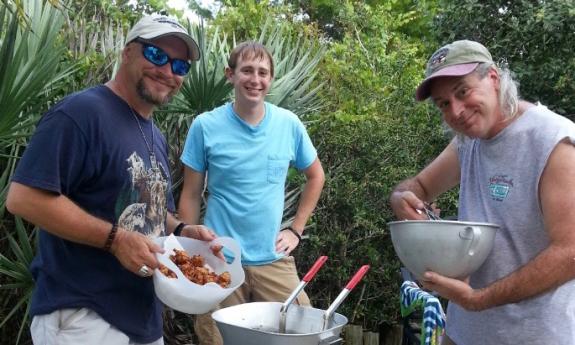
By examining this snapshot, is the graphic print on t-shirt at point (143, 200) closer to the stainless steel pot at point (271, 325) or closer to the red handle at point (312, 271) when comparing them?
the stainless steel pot at point (271, 325)

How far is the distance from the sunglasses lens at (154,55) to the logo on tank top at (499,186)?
3.88 feet

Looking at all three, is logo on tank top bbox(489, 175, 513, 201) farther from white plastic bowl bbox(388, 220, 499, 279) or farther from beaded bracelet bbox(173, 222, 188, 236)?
beaded bracelet bbox(173, 222, 188, 236)

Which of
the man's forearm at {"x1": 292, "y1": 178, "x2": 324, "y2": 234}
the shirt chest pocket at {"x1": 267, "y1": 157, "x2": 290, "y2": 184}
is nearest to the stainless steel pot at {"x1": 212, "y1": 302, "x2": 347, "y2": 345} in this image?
the shirt chest pocket at {"x1": 267, "y1": 157, "x2": 290, "y2": 184}

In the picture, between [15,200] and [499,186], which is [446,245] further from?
[15,200]

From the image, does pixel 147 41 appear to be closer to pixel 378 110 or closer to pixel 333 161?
pixel 333 161

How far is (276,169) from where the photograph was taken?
3336 millimetres

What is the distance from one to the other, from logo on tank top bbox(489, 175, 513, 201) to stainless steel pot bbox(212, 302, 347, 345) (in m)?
0.63

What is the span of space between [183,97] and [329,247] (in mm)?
1644

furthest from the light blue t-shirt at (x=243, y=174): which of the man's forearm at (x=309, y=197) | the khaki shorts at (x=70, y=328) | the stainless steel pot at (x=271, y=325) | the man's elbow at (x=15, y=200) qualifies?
the man's elbow at (x=15, y=200)

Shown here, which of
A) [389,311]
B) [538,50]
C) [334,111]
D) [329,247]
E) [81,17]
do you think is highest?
[538,50]

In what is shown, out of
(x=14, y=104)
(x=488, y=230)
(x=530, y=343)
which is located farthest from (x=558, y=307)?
(x=14, y=104)

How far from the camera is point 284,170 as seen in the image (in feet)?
11.2

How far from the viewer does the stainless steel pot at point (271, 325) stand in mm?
1974

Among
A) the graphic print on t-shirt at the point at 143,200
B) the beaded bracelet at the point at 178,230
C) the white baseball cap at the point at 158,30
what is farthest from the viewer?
the beaded bracelet at the point at 178,230
